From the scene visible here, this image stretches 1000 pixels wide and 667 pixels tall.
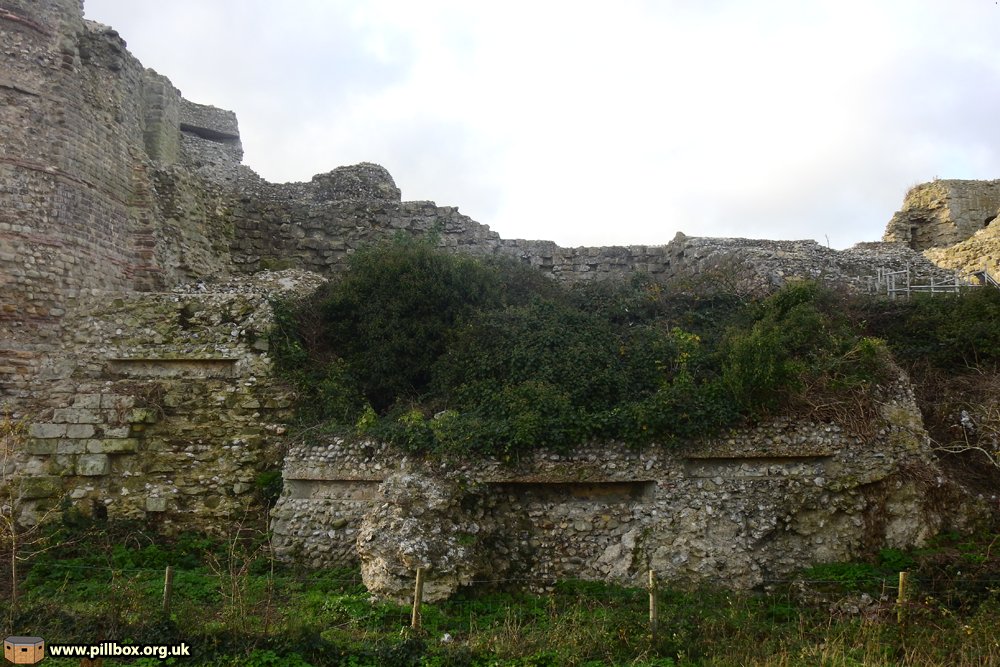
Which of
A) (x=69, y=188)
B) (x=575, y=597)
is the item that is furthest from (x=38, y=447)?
(x=575, y=597)

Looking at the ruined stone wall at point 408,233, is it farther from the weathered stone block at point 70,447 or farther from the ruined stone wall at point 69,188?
the weathered stone block at point 70,447

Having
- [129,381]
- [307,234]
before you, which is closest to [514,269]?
[307,234]

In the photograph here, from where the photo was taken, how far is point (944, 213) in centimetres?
2016

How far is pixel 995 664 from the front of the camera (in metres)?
7.07

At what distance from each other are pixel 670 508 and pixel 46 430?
944cm

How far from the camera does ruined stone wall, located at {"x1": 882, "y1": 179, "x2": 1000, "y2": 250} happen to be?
19984 millimetres

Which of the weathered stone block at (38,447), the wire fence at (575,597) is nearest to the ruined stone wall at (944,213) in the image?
the wire fence at (575,597)

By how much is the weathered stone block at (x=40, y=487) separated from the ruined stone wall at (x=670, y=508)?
4096mm

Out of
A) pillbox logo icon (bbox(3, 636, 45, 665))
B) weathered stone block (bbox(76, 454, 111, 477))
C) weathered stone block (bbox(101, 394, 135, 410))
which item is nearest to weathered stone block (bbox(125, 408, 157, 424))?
weathered stone block (bbox(101, 394, 135, 410))

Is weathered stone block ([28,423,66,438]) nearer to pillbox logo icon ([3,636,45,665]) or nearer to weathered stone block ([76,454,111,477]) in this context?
weathered stone block ([76,454,111,477])

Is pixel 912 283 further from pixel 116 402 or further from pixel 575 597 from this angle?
pixel 116 402

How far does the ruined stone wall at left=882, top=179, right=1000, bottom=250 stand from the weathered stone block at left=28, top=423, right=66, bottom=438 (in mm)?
20446

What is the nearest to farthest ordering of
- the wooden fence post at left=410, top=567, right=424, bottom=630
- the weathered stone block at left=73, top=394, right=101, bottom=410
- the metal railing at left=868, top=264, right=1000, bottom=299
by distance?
the wooden fence post at left=410, top=567, right=424, bottom=630 → the weathered stone block at left=73, top=394, right=101, bottom=410 → the metal railing at left=868, top=264, right=1000, bottom=299

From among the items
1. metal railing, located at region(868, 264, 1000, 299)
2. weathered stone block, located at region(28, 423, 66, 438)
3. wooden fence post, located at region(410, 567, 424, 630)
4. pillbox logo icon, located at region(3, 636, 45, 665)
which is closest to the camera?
pillbox logo icon, located at region(3, 636, 45, 665)
